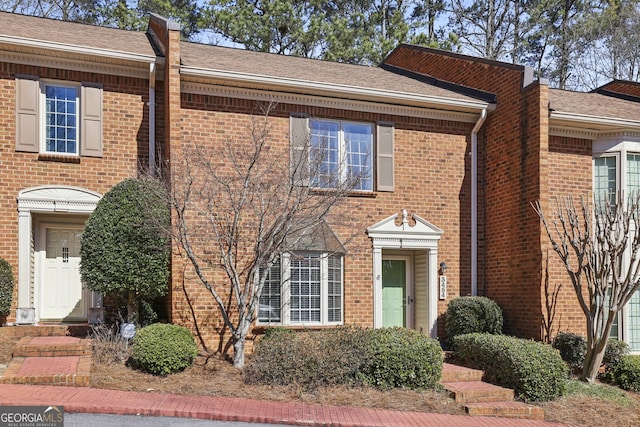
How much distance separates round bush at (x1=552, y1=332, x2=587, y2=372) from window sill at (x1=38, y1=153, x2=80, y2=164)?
9.62 metres

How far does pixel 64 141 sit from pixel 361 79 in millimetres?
6588

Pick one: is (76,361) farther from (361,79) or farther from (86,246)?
(361,79)

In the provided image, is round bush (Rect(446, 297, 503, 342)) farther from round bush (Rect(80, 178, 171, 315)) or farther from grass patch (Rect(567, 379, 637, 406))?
round bush (Rect(80, 178, 171, 315))

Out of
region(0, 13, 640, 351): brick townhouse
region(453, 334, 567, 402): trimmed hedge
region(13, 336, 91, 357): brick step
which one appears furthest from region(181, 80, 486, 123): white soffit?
region(453, 334, 567, 402): trimmed hedge

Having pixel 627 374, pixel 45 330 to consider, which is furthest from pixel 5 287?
pixel 627 374

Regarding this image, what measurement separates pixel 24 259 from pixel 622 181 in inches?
460

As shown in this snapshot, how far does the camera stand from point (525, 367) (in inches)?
376

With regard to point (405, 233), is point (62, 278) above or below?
below

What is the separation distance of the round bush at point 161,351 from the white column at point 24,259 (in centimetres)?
269

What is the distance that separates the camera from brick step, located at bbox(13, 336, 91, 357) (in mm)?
9625

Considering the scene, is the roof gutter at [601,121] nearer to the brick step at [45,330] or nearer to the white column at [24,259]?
the brick step at [45,330]

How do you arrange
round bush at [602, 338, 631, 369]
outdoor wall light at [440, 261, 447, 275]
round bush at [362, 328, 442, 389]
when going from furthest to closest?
outdoor wall light at [440, 261, 447, 275]
round bush at [602, 338, 631, 369]
round bush at [362, 328, 442, 389]

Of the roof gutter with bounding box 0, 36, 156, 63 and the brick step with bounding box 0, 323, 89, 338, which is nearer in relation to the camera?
the brick step with bounding box 0, 323, 89, 338

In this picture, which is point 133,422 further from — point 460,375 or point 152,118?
point 152,118
